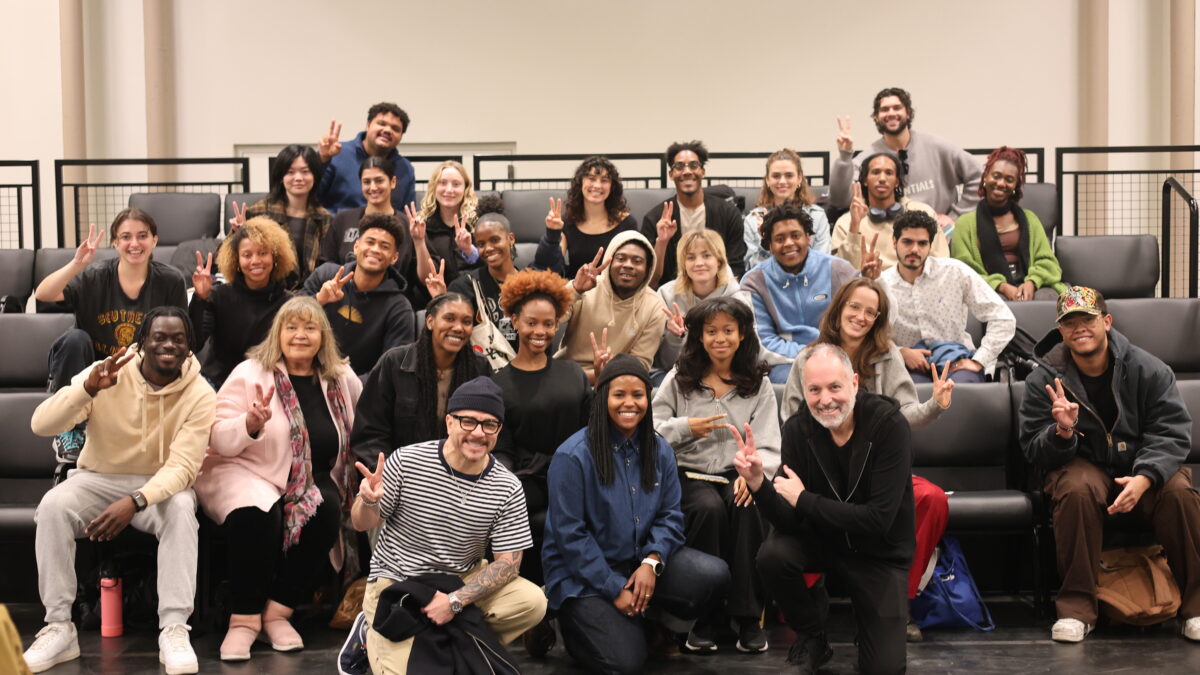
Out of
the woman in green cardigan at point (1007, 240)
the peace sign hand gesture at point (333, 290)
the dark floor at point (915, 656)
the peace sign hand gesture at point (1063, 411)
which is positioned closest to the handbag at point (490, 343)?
the peace sign hand gesture at point (333, 290)

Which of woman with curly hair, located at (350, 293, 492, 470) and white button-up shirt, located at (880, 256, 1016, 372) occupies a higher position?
white button-up shirt, located at (880, 256, 1016, 372)

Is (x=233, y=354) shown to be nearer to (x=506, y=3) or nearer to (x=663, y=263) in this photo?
(x=663, y=263)

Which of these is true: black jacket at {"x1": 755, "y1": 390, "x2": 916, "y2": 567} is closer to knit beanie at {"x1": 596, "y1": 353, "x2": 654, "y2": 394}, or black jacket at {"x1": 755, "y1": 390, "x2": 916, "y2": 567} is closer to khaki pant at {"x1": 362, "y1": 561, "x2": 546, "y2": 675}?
knit beanie at {"x1": 596, "y1": 353, "x2": 654, "y2": 394}

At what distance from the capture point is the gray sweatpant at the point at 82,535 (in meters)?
Answer: 3.82

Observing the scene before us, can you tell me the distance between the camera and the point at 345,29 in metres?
9.06

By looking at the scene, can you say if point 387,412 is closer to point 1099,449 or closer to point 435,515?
point 435,515

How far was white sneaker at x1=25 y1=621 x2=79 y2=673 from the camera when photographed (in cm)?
371

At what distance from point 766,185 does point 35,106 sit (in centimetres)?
602

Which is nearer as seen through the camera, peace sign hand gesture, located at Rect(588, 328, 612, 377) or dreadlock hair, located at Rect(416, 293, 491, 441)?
dreadlock hair, located at Rect(416, 293, 491, 441)

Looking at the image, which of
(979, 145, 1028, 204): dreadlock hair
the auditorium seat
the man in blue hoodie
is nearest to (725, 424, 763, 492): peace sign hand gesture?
(979, 145, 1028, 204): dreadlock hair

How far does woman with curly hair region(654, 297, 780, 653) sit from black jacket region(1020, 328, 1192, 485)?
0.94 meters

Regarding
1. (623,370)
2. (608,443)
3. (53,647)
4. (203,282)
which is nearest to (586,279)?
(623,370)

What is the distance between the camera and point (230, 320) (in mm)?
4605

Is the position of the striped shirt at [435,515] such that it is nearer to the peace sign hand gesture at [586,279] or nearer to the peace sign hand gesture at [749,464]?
the peace sign hand gesture at [749,464]
